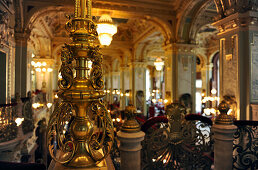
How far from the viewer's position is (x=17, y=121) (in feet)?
19.4

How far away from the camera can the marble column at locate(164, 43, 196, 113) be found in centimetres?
1045

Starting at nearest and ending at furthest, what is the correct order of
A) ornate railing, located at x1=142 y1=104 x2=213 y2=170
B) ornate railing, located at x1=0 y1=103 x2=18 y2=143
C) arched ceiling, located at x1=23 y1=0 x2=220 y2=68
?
ornate railing, located at x1=142 y1=104 x2=213 y2=170
ornate railing, located at x1=0 y1=103 x2=18 y2=143
arched ceiling, located at x1=23 y1=0 x2=220 y2=68

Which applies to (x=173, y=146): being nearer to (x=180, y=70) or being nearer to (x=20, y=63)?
(x=180, y=70)

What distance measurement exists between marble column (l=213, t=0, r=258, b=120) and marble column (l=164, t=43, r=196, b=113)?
3.92 metres

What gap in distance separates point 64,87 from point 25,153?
10727mm

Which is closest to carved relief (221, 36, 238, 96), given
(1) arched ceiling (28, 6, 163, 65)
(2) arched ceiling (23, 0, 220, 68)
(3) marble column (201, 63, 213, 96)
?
(2) arched ceiling (23, 0, 220, 68)

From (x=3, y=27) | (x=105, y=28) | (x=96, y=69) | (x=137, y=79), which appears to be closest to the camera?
(x=96, y=69)

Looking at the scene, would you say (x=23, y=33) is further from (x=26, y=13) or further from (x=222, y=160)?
(x=222, y=160)

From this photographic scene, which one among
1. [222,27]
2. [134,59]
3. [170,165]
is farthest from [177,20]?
[170,165]

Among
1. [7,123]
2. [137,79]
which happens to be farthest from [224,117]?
[137,79]

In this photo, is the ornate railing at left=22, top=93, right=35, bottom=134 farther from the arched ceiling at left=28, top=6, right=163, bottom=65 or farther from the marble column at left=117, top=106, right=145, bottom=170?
the marble column at left=117, top=106, right=145, bottom=170

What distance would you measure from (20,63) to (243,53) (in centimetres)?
983

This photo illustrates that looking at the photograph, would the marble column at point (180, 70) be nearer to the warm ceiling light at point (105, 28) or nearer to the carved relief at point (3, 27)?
the warm ceiling light at point (105, 28)

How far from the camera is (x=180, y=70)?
1055cm
